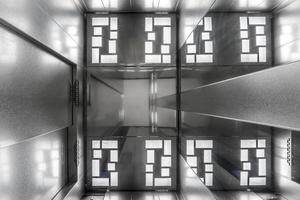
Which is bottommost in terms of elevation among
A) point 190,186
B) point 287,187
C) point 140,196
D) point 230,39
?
point 140,196

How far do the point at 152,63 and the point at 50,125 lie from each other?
125 centimetres

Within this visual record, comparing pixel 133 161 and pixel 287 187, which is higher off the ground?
pixel 287 187

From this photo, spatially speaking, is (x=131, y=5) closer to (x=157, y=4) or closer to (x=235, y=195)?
(x=157, y=4)

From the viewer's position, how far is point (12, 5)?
0.98 metres

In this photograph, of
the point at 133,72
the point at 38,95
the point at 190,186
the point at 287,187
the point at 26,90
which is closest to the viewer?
the point at 287,187

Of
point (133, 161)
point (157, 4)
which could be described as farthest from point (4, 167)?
point (157, 4)

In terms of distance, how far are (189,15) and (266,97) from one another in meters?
1.69

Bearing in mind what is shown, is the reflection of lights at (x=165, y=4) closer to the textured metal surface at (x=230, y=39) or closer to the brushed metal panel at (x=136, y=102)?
the brushed metal panel at (x=136, y=102)

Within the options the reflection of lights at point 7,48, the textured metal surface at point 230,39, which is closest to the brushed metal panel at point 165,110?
the textured metal surface at point 230,39

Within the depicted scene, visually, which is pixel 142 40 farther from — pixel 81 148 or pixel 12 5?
pixel 12 5

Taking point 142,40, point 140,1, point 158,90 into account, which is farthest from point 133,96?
point 140,1

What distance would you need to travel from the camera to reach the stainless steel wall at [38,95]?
3.27 feet

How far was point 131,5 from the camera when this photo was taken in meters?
2.27

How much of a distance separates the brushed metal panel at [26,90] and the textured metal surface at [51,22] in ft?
0.23
